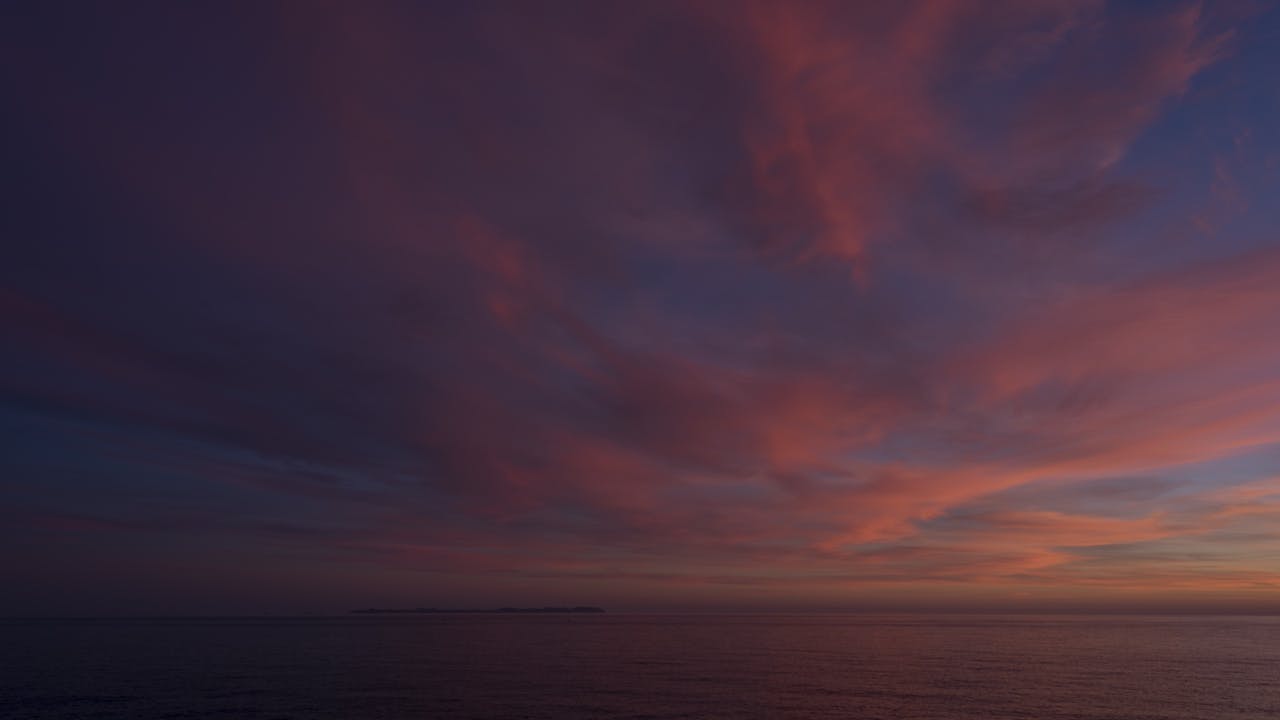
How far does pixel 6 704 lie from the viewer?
63.5 m

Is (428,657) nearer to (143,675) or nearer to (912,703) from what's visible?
(143,675)

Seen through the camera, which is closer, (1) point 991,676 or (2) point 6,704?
(2) point 6,704

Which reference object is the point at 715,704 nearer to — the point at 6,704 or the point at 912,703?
the point at 912,703

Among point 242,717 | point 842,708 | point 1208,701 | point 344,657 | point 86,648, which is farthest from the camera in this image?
point 86,648

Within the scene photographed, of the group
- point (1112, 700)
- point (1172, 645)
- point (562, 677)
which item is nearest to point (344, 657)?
point (562, 677)

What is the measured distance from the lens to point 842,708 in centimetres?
6241

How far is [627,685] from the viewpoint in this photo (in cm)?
7750

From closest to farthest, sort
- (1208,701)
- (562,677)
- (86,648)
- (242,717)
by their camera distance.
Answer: (242,717)
(1208,701)
(562,677)
(86,648)

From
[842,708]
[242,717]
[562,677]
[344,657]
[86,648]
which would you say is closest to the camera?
[242,717]

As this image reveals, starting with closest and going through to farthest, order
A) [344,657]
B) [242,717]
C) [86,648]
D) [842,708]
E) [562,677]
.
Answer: [242,717] → [842,708] → [562,677] → [344,657] → [86,648]

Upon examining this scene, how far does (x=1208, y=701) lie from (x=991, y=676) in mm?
22508

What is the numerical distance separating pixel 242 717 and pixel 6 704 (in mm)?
25455

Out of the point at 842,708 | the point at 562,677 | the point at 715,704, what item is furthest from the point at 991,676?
the point at 562,677

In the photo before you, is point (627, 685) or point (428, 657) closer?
point (627, 685)
